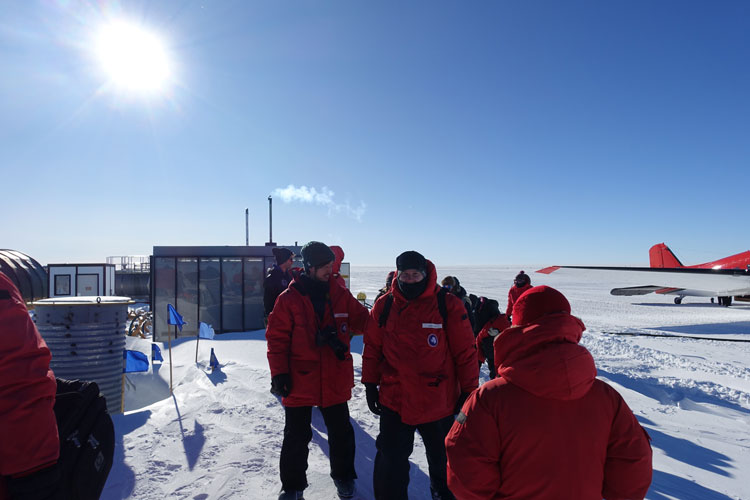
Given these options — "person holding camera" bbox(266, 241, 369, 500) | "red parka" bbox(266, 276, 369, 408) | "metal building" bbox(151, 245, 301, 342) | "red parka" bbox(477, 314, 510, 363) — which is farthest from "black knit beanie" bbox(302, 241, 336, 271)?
"metal building" bbox(151, 245, 301, 342)

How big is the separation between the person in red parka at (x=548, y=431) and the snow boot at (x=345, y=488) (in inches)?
62.5

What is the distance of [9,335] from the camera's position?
1405mm

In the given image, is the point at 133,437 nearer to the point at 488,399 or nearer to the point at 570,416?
the point at 488,399

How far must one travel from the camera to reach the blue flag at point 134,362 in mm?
5172

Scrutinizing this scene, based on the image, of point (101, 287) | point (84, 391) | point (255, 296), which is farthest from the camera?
point (101, 287)

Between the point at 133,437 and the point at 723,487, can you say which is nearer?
the point at 723,487

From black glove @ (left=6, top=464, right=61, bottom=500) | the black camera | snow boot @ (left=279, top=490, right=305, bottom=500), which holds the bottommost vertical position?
snow boot @ (left=279, top=490, right=305, bottom=500)

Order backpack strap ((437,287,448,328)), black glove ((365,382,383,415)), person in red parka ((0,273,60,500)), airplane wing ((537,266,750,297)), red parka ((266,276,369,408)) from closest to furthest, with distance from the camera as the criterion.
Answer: person in red parka ((0,273,60,500))
backpack strap ((437,287,448,328))
black glove ((365,382,383,415))
red parka ((266,276,369,408))
airplane wing ((537,266,750,297))

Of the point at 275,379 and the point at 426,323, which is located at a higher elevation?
the point at 426,323

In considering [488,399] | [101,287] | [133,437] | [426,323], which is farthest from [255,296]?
[488,399]

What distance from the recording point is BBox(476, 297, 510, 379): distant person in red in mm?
5004

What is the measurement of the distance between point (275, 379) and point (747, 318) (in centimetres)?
2042

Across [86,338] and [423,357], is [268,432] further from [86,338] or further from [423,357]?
[86,338]

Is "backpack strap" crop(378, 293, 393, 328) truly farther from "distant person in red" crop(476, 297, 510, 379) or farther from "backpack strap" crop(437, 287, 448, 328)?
"distant person in red" crop(476, 297, 510, 379)
